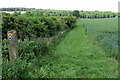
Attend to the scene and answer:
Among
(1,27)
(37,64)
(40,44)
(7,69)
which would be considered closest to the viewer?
(7,69)

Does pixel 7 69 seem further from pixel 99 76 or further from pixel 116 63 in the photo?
pixel 116 63

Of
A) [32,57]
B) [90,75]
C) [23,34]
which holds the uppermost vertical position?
[23,34]

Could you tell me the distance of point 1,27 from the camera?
5133mm

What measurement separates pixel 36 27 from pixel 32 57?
2.30 m

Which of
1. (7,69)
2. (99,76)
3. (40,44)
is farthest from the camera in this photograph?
(40,44)

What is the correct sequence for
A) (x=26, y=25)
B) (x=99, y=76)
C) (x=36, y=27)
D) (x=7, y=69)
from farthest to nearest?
(x=36, y=27) → (x=26, y=25) → (x=99, y=76) → (x=7, y=69)

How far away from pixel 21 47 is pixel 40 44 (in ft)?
3.61

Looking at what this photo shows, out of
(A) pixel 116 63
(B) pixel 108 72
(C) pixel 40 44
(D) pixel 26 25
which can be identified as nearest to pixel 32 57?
(C) pixel 40 44

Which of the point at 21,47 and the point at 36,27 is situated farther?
the point at 36,27

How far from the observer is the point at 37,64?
190 inches

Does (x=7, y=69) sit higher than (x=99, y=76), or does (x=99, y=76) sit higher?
(x=7, y=69)

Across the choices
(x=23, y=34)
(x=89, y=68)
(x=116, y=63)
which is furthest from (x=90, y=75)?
(x=23, y=34)

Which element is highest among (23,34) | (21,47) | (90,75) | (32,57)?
(23,34)

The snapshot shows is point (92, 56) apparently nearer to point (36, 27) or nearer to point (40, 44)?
point (40, 44)
